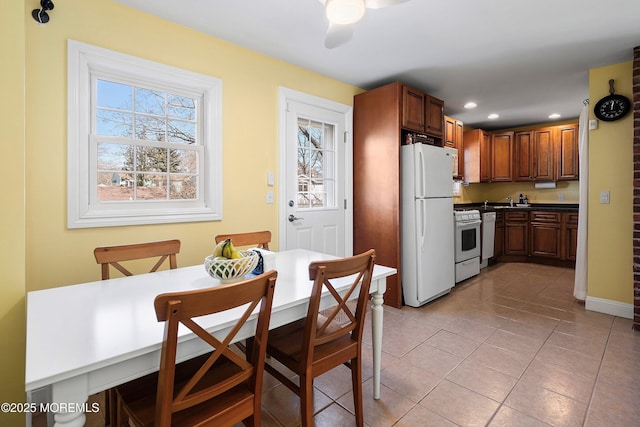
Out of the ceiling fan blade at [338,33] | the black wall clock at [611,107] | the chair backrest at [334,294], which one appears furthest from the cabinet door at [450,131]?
the chair backrest at [334,294]

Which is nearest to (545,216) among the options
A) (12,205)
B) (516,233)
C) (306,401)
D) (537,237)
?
(537,237)

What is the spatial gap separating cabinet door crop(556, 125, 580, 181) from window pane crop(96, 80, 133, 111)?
19.5ft

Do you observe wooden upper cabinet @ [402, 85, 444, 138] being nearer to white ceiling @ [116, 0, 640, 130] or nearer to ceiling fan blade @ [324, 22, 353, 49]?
white ceiling @ [116, 0, 640, 130]

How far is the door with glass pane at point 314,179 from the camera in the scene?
3045 millimetres

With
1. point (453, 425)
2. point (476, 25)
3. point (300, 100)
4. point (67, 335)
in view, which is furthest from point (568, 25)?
point (67, 335)

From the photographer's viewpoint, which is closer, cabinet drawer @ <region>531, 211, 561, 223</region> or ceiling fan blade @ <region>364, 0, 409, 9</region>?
ceiling fan blade @ <region>364, 0, 409, 9</region>

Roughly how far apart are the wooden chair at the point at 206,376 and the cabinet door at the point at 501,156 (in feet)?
18.6

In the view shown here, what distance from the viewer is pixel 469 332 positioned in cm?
266

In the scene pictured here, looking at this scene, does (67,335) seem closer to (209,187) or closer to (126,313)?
(126,313)

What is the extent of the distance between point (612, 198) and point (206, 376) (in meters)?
3.79

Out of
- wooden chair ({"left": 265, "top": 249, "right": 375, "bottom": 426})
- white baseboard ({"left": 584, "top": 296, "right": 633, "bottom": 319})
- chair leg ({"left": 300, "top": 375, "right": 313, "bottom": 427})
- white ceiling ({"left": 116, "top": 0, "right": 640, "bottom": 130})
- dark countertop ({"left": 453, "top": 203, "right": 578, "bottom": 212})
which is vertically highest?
white ceiling ({"left": 116, "top": 0, "right": 640, "bottom": 130})

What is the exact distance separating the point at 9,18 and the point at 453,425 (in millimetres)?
2797

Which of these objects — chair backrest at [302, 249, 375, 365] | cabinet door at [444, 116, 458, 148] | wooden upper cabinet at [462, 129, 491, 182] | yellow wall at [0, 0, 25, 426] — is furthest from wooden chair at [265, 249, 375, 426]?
wooden upper cabinet at [462, 129, 491, 182]

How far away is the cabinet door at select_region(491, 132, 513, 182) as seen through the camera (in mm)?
5496
